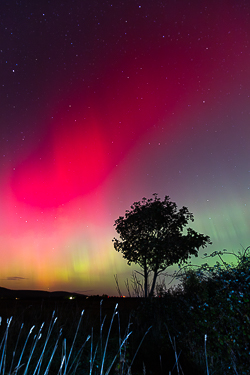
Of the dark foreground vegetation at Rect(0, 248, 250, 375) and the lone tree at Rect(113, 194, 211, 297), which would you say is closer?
the dark foreground vegetation at Rect(0, 248, 250, 375)

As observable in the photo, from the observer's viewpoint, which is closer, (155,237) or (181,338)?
(181,338)

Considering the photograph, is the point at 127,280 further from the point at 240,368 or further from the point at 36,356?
the point at 240,368

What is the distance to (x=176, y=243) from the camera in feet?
57.7

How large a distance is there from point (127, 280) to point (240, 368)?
15.0 ft

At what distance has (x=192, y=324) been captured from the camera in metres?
6.69

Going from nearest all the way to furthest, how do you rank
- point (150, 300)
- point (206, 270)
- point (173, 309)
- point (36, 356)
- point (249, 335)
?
point (249, 335), point (206, 270), point (36, 356), point (173, 309), point (150, 300)

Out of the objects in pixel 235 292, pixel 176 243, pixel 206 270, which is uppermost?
A: pixel 176 243

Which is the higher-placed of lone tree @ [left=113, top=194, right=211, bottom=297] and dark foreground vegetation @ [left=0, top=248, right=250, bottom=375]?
lone tree @ [left=113, top=194, right=211, bottom=297]

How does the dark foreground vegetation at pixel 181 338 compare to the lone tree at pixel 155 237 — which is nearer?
the dark foreground vegetation at pixel 181 338

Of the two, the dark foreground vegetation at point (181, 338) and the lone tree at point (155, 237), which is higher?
the lone tree at point (155, 237)

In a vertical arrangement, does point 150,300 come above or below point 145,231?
below

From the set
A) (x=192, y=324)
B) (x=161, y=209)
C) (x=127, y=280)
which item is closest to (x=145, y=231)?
(x=161, y=209)

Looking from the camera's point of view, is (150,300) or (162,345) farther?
(150,300)

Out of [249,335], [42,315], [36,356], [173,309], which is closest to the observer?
[249,335]
